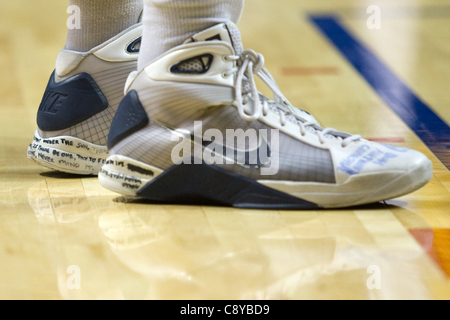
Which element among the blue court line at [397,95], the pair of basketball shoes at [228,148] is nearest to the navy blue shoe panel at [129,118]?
the pair of basketball shoes at [228,148]

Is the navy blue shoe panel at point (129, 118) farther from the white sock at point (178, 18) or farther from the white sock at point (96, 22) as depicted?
the white sock at point (96, 22)

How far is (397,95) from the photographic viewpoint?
5.60 ft

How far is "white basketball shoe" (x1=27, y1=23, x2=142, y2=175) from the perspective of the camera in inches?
41.6

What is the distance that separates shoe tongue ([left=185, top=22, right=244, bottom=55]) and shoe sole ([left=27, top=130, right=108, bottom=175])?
31cm

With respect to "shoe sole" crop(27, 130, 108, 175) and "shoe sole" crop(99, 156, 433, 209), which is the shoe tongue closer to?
"shoe sole" crop(99, 156, 433, 209)

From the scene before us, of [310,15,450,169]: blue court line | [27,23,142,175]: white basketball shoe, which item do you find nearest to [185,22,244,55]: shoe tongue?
[27,23,142,175]: white basketball shoe

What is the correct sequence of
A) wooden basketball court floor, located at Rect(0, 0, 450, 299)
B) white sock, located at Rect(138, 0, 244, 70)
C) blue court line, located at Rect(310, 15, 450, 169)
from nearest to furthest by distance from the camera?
wooden basketball court floor, located at Rect(0, 0, 450, 299) → white sock, located at Rect(138, 0, 244, 70) → blue court line, located at Rect(310, 15, 450, 169)

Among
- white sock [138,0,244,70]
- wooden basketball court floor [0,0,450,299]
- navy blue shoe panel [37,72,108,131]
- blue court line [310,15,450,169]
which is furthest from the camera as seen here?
blue court line [310,15,450,169]

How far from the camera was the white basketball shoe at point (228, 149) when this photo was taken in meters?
0.88

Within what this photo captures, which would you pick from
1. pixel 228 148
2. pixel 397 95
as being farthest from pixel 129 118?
pixel 397 95

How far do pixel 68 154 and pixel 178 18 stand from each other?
1.12 feet

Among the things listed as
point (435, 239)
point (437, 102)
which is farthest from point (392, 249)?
point (437, 102)

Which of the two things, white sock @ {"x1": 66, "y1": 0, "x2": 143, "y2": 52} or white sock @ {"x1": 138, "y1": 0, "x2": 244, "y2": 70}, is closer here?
white sock @ {"x1": 138, "y1": 0, "x2": 244, "y2": 70}

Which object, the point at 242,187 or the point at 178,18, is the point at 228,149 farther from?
the point at 178,18
